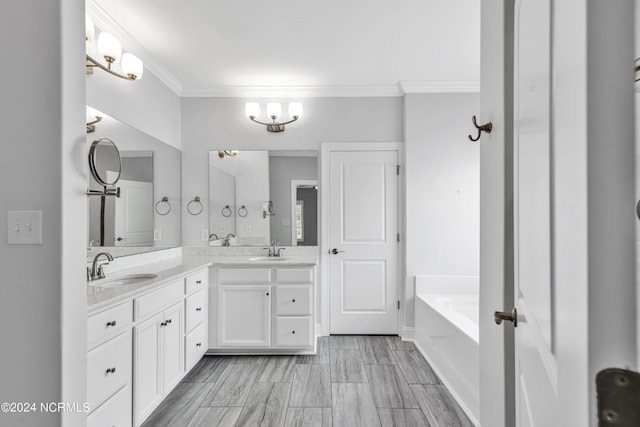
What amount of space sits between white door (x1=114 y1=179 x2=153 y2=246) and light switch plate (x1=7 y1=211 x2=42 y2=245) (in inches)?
55.9

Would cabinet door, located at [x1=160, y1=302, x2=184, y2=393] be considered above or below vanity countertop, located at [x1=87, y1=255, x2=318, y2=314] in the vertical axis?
below

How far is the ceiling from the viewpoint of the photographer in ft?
7.27

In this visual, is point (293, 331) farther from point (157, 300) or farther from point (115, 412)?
point (115, 412)

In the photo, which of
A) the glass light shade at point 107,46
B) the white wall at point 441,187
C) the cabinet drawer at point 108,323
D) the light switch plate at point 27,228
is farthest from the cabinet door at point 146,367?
the white wall at point 441,187

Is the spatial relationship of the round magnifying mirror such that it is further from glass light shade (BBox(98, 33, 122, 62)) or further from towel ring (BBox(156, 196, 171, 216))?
towel ring (BBox(156, 196, 171, 216))

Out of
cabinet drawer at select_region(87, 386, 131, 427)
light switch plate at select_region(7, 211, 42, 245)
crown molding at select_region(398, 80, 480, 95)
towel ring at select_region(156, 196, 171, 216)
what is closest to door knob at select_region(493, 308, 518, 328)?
light switch plate at select_region(7, 211, 42, 245)

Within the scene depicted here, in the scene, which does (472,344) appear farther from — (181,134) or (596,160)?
(181,134)

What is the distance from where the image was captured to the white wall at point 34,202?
1.15m

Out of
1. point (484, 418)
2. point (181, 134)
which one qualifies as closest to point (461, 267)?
point (484, 418)

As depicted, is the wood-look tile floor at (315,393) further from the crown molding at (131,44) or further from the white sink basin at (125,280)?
the crown molding at (131,44)

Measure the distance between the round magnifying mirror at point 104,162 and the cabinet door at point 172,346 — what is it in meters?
0.95

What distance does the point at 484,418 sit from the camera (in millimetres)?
1315

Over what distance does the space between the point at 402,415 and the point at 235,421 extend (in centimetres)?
101

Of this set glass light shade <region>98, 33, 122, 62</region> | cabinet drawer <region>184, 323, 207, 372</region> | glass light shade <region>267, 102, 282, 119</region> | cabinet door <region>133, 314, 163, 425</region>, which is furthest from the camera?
glass light shade <region>267, 102, 282, 119</region>
